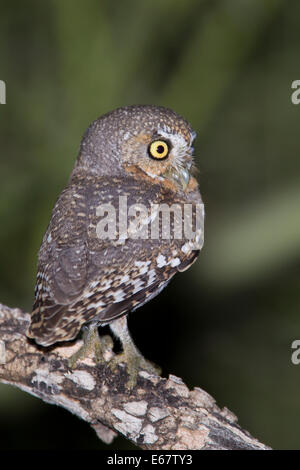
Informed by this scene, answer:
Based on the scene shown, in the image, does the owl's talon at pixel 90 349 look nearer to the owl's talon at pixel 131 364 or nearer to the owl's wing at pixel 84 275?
the owl's talon at pixel 131 364

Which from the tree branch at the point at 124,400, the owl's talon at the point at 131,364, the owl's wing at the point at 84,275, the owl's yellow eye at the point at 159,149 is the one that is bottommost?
the tree branch at the point at 124,400

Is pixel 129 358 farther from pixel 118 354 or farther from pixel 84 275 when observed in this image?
pixel 84 275

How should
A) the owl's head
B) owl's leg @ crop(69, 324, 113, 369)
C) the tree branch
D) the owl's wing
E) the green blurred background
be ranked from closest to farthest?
1. the owl's wing
2. the tree branch
3. the owl's head
4. owl's leg @ crop(69, 324, 113, 369)
5. the green blurred background

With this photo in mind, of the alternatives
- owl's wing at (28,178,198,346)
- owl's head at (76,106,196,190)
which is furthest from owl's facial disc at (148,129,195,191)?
owl's wing at (28,178,198,346)

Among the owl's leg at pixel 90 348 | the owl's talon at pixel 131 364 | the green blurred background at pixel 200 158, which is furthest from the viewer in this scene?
the green blurred background at pixel 200 158

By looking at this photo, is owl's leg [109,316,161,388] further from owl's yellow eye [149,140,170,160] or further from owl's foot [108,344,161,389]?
owl's yellow eye [149,140,170,160]

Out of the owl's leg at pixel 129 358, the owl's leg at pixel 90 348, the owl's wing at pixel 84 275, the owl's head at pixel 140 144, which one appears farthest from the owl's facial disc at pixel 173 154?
the owl's leg at pixel 90 348

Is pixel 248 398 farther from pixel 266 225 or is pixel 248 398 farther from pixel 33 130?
pixel 33 130
